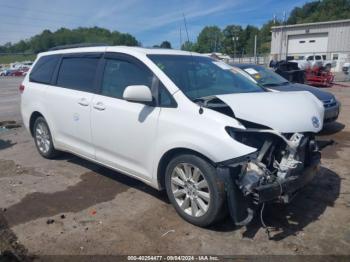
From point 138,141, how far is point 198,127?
A: 0.88 m

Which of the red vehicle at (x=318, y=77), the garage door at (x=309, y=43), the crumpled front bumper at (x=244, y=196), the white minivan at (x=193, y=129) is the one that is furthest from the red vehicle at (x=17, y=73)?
the crumpled front bumper at (x=244, y=196)

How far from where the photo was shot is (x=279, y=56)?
46656 millimetres

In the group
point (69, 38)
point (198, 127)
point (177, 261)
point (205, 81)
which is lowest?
point (177, 261)

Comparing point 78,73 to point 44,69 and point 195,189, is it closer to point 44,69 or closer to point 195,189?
point 44,69

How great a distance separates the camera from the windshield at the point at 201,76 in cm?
377

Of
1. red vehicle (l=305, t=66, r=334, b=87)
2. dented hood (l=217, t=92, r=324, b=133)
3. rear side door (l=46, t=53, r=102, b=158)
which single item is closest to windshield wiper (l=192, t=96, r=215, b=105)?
dented hood (l=217, t=92, r=324, b=133)

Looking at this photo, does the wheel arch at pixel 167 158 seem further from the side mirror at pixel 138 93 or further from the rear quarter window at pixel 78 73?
the rear quarter window at pixel 78 73

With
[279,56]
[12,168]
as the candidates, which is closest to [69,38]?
[279,56]

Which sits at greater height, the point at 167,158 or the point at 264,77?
the point at 264,77

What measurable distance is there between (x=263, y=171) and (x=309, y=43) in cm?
4823

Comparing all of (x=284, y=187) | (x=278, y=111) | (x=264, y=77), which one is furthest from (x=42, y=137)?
(x=264, y=77)

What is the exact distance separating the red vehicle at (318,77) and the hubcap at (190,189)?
17.3 m

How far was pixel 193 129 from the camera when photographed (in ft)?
10.8

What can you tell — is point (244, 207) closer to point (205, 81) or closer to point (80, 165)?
point (205, 81)
